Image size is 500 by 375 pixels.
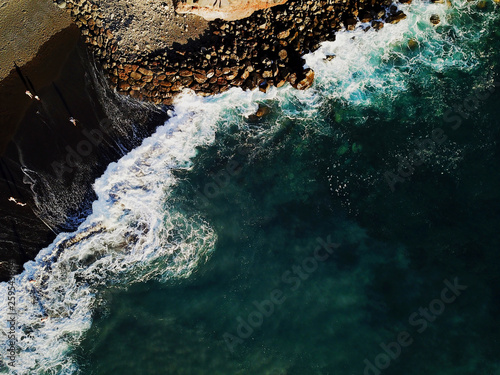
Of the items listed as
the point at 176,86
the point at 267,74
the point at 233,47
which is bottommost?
the point at 176,86

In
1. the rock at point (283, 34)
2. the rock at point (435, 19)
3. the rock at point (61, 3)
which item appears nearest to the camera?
the rock at point (283, 34)

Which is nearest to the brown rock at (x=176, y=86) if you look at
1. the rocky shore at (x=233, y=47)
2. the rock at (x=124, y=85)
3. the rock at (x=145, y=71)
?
the rocky shore at (x=233, y=47)

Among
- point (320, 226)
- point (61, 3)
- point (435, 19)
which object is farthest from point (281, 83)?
point (61, 3)

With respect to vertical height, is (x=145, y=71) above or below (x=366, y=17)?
below

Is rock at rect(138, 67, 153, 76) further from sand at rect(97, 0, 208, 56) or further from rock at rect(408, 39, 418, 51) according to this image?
rock at rect(408, 39, 418, 51)

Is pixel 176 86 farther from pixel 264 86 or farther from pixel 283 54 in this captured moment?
pixel 283 54

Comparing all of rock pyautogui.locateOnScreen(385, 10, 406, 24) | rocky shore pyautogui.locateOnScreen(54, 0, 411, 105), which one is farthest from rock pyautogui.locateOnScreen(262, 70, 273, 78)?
rock pyautogui.locateOnScreen(385, 10, 406, 24)

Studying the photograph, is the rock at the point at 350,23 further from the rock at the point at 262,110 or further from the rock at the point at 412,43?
the rock at the point at 262,110
